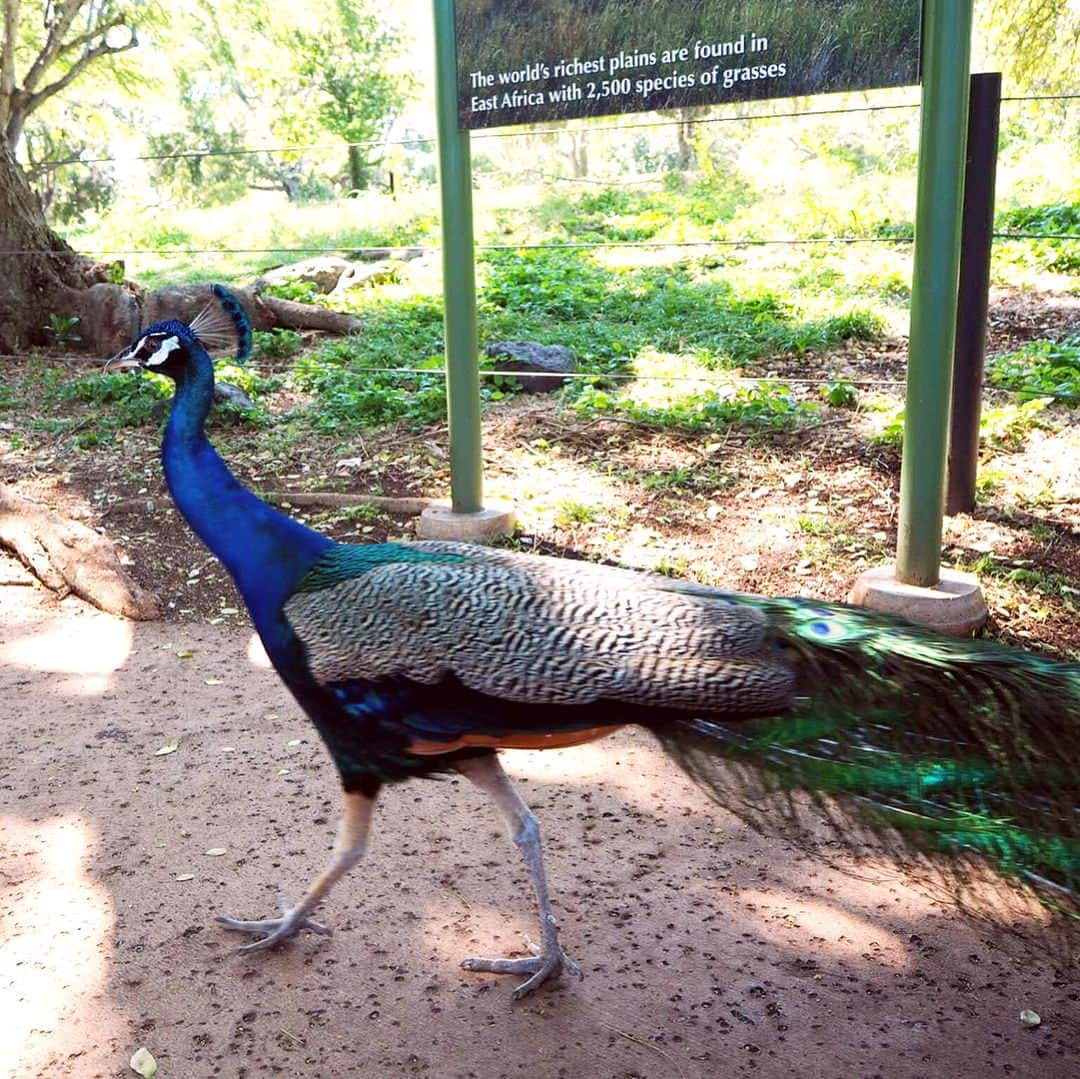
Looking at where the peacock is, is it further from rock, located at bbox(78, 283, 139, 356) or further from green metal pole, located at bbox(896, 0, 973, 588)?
rock, located at bbox(78, 283, 139, 356)

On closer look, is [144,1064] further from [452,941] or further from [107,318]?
[107,318]

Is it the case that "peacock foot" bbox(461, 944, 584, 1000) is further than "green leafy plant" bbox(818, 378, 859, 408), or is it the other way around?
"green leafy plant" bbox(818, 378, 859, 408)

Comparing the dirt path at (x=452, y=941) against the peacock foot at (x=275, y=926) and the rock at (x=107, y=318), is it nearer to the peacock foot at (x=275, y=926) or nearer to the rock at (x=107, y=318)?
the peacock foot at (x=275, y=926)

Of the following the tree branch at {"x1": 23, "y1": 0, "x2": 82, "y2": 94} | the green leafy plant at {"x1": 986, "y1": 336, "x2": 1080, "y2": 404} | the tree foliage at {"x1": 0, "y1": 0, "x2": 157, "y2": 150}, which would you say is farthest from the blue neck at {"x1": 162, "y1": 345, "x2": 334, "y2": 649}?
the tree branch at {"x1": 23, "y1": 0, "x2": 82, "y2": 94}

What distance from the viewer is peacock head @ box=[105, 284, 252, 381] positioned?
2.62 m

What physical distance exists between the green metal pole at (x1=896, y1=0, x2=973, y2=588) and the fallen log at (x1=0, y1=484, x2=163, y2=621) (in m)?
2.76

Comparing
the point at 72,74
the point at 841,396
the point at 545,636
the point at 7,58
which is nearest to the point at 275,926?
the point at 545,636

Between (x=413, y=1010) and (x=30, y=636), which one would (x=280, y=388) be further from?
(x=413, y=1010)

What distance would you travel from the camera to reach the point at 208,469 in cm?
243

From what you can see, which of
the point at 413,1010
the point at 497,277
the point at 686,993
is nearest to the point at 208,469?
the point at 413,1010

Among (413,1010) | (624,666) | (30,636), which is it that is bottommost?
(413,1010)

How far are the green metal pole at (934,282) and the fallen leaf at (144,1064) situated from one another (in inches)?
105

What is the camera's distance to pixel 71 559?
4.50 m

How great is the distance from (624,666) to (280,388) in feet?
17.5
